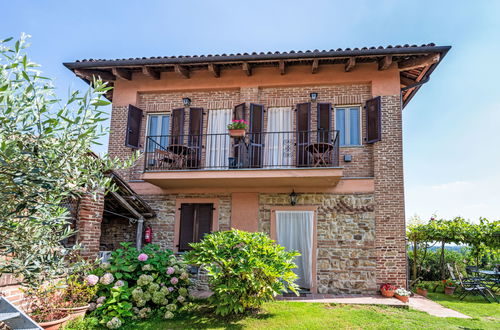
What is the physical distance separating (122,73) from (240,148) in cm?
451

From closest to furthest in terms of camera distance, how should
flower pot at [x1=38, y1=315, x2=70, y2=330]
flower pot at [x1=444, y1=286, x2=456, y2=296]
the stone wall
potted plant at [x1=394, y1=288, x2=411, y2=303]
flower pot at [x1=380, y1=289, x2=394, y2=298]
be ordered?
1. flower pot at [x1=38, y1=315, x2=70, y2=330]
2. potted plant at [x1=394, y1=288, x2=411, y2=303]
3. flower pot at [x1=380, y1=289, x2=394, y2=298]
4. the stone wall
5. flower pot at [x1=444, y1=286, x2=456, y2=296]

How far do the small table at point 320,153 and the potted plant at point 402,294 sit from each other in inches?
143

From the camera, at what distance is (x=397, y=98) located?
9.33 meters

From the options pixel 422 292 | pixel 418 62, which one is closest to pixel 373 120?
pixel 418 62

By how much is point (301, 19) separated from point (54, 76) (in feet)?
24.7

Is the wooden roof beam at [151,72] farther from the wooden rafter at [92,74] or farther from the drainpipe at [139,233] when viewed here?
the drainpipe at [139,233]

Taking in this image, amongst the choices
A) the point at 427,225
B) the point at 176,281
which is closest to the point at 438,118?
the point at 427,225

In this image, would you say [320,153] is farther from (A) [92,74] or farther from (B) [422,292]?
(A) [92,74]

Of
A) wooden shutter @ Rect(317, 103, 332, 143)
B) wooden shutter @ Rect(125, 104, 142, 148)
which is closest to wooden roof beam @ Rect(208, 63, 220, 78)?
wooden shutter @ Rect(125, 104, 142, 148)

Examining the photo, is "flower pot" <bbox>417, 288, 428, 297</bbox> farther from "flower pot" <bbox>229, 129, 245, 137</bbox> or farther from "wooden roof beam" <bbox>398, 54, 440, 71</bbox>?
"flower pot" <bbox>229, 129, 245, 137</bbox>

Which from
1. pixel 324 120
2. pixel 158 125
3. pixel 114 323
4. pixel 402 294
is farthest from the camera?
pixel 158 125

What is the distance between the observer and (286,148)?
962 centimetres

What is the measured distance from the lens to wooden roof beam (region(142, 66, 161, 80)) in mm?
9866

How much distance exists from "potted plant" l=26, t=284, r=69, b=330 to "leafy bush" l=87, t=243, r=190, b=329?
66 centimetres
